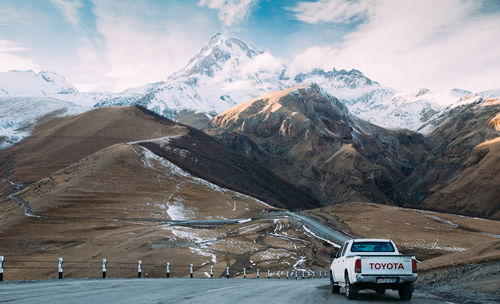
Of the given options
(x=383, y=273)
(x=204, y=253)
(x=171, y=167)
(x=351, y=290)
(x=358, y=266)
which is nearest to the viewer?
(x=383, y=273)

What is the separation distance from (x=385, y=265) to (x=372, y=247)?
2.33m

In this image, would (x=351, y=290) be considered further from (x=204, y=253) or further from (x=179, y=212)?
(x=179, y=212)

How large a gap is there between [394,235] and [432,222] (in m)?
26.2

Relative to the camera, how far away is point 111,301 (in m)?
13.0

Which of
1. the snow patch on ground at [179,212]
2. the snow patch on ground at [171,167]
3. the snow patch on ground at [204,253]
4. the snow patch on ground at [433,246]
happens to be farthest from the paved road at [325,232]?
the snow patch on ground at [204,253]

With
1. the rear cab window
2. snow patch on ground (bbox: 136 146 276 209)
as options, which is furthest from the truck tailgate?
snow patch on ground (bbox: 136 146 276 209)

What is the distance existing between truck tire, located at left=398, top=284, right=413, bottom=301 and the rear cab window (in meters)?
2.03

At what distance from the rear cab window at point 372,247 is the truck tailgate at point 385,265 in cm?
202

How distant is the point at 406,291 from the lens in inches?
637

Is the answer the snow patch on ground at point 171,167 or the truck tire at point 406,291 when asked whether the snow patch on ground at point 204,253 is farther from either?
the snow patch on ground at point 171,167

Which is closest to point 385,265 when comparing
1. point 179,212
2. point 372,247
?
point 372,247

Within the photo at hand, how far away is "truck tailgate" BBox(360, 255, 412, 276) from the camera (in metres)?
15.9

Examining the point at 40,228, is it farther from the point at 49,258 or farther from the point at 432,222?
the point at 432,222

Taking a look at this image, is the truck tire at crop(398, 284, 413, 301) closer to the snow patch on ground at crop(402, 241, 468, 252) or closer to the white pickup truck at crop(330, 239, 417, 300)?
the white pickup truck at crop(330, 239, 417, 300)
